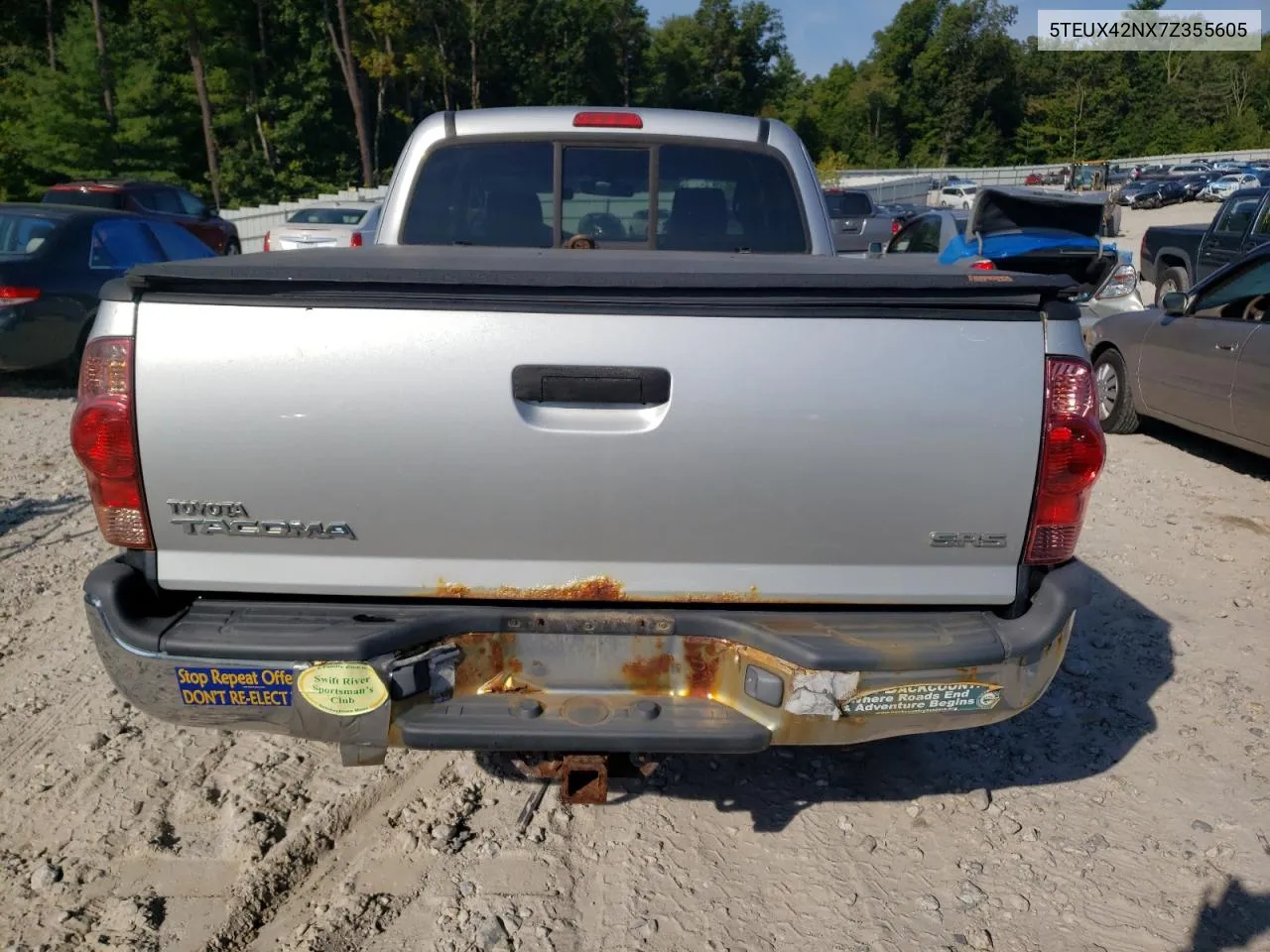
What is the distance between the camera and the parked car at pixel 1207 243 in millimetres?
12344

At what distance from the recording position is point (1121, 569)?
5.43 m

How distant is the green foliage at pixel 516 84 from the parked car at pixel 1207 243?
3506 cm

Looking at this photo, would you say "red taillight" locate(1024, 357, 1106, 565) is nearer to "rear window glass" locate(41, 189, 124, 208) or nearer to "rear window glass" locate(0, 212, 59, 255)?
"rear window glass" locate(0, 212, 59, 255)

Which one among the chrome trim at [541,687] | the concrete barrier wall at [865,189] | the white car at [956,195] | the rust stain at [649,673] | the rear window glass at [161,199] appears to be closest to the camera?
the chrome trim at [541,687]

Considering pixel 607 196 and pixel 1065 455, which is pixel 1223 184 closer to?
pixel 607 196

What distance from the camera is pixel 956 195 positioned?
49.8 meters

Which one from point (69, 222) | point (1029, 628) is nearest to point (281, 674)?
point (1029, 628)

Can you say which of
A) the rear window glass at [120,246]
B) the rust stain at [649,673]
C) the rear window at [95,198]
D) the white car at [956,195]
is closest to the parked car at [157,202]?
the rear window at [95,198]

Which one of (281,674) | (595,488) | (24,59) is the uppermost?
(24,59)

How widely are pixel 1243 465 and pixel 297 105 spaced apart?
48410 millimetres

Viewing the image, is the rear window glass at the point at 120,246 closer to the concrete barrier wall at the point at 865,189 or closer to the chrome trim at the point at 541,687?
the concrete barrier wall at the point at 865,189

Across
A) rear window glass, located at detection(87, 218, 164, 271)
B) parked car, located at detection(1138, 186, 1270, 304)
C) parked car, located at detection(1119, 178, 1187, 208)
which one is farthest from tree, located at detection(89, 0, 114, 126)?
parked car, located at detection(1119, 178, 1187, 208)

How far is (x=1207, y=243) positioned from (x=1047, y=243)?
172 inches

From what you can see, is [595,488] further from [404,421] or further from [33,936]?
[33,936]
